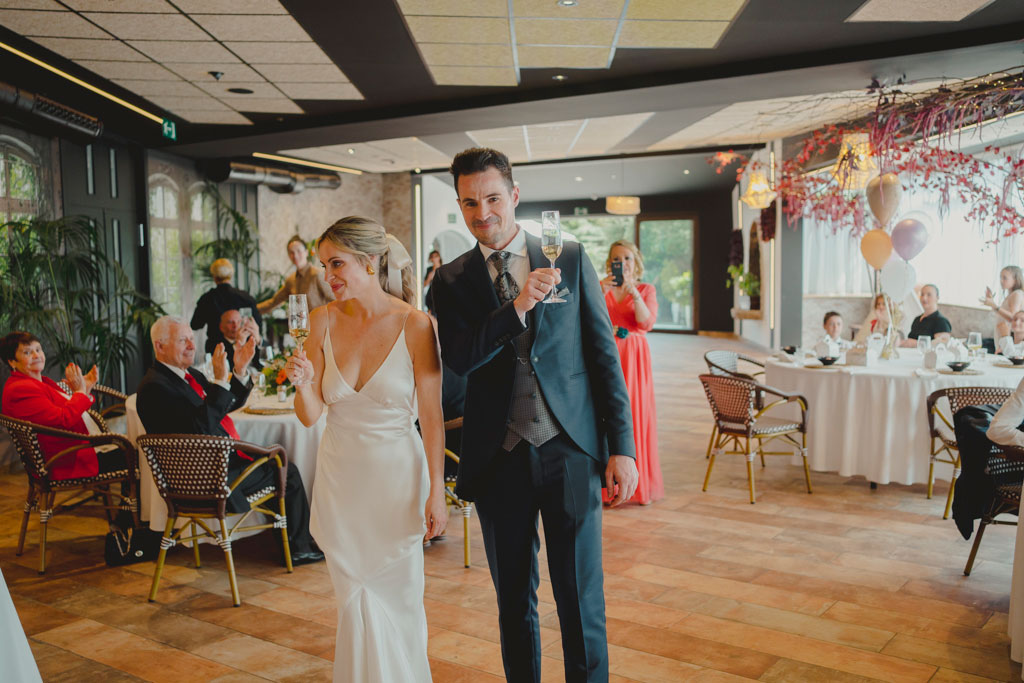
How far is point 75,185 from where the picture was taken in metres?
8.17

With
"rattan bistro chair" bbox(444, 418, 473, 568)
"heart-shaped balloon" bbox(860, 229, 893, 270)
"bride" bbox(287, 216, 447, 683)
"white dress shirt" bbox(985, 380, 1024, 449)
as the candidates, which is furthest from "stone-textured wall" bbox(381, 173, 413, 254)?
"bride" bbox(287, 216, 447, 683)

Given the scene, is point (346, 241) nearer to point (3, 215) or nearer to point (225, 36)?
point (225, 36)

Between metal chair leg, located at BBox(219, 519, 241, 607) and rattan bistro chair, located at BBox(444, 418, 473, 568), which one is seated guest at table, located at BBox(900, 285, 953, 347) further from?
metal chair leg, located at BBox(219, 519, 241, 607)

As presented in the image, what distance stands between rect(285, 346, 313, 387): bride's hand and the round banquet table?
14.3ft

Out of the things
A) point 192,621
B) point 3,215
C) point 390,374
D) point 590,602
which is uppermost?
point 3,215

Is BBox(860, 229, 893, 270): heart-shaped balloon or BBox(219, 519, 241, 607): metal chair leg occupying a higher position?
BBox(860, 229, 893, 270): heart-shaped balloon

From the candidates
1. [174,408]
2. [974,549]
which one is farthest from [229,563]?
[974,549]

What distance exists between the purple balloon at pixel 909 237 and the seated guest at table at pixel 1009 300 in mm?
1248

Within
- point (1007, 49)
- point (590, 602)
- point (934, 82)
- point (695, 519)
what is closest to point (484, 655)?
point (590, 602)

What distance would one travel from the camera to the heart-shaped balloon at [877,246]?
669 cm

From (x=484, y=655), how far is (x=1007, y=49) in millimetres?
5666

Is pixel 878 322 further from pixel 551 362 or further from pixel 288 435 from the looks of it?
pixel 551 362

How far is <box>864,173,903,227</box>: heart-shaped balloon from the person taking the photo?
6246mm

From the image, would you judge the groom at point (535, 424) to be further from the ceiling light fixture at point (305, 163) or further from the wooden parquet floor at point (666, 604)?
the ceiling light fixture at point (305, 163)
